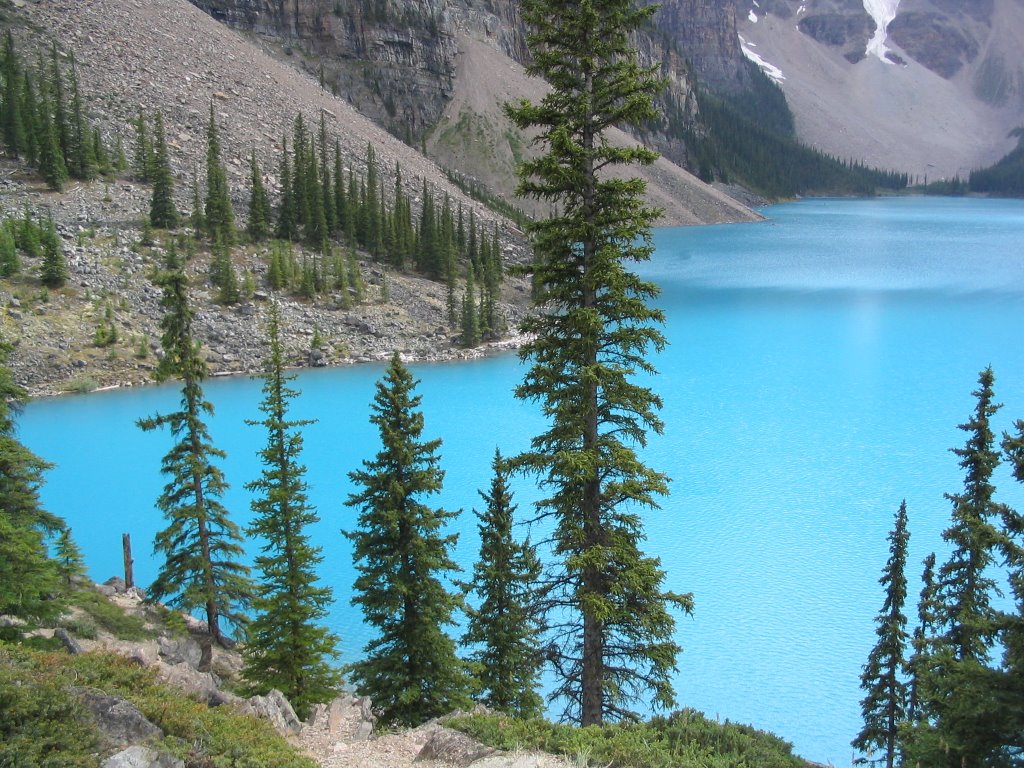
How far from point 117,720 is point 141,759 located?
26.5 inches

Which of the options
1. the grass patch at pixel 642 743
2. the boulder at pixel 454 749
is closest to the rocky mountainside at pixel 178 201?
the boulder at pixel 454 749

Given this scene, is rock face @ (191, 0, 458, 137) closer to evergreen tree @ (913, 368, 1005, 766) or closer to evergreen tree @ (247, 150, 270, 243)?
evergreen tree @ (247, 150, 270, 243)

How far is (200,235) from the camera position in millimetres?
59625

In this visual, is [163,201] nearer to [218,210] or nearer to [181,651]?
[218,210]

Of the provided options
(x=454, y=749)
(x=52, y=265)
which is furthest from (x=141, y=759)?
(x=52, y=265)

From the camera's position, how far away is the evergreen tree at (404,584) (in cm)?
1345

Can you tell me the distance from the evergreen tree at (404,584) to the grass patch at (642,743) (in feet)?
11.0

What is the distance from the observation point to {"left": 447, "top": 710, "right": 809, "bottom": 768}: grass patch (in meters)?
8.50

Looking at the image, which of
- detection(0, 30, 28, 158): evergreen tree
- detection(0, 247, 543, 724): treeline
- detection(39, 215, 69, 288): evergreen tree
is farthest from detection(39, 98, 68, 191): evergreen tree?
detection(0, 247, 543, 724): treeline

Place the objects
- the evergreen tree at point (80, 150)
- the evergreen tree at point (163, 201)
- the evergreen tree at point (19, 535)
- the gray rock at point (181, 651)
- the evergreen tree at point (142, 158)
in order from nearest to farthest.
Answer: the evergreen tree at point (19, 535) → the gray rock at point (181, 651) → the evergreen tree at point (163, 201) → the evergreen tree at point (80, 150) → the evergreen tree at point (142, 158)

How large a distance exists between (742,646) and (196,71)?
85.7 m

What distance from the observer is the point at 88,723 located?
7434mm

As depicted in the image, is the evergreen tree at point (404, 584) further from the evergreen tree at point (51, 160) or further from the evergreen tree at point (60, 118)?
the evergreen tree at point (60, 118)

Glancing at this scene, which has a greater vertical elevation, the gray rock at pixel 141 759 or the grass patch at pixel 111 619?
the gray rock at pixel 141 759
